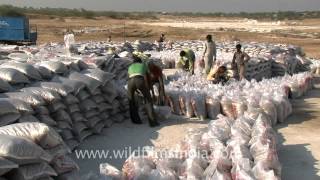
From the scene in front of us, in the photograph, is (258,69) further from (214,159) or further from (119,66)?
(214,159)

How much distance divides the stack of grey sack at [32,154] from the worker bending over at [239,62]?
7.97m

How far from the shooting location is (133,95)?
27.6 ft

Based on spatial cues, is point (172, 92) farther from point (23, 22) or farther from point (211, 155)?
point (23, 22)

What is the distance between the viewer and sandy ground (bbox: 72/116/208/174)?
6.38 metres

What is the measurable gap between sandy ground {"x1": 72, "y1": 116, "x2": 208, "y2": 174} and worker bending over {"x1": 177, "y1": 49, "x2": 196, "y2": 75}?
15.7 ft

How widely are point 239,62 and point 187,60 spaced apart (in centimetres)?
203

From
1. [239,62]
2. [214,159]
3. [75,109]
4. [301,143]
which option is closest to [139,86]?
[75,109]

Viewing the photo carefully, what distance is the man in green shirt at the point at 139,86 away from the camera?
8.16 m

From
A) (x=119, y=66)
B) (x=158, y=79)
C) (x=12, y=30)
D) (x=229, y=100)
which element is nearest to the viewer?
(x=229, y=100)

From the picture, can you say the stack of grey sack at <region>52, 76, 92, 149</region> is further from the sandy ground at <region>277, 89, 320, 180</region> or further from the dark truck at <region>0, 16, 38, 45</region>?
the dark truck at <region>0, 16, 38, 45</region>

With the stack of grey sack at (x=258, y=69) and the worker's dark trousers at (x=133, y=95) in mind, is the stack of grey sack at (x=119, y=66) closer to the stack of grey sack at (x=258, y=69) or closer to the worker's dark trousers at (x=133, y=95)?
the worker's dark trousers at (x=133, y=95)

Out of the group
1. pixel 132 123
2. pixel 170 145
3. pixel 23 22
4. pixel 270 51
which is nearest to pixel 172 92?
pixel 132 123

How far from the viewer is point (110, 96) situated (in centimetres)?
831

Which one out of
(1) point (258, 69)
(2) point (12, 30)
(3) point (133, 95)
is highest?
(2) point (12, 30)
